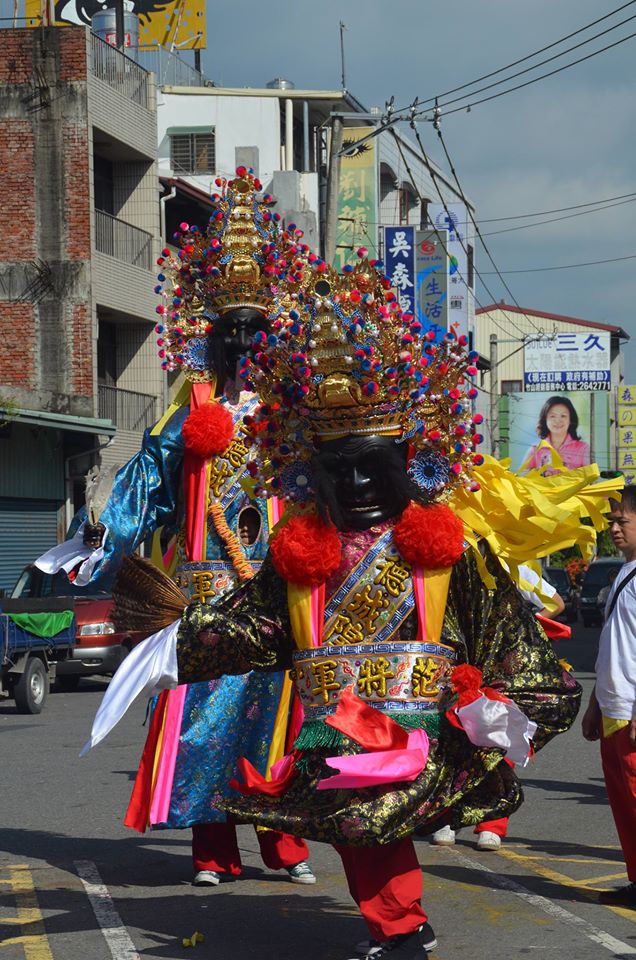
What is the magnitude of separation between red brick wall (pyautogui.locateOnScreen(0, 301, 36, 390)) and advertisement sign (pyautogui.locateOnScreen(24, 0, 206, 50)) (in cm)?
640

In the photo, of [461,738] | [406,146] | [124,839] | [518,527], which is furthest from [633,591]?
[406,146]

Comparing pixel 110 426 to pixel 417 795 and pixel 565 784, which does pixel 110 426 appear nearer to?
pixel 565 784

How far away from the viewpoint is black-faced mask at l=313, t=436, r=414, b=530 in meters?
4.89

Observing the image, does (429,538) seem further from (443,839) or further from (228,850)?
(443,839)

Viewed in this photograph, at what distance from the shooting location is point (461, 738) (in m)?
4.76

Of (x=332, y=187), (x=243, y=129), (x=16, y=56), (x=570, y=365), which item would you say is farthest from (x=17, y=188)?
(x=570, y=365)

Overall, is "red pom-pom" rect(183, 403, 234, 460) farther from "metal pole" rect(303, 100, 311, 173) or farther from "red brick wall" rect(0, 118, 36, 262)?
"metal pole" rect(303, 100, 311, 173)

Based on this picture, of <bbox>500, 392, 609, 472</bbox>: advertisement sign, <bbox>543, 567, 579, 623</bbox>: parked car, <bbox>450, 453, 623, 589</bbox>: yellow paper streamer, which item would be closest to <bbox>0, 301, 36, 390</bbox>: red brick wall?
<bbox>543, 567, 579, 623</bbox>: parked car

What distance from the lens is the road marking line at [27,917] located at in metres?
5.46

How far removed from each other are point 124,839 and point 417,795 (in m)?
3.70

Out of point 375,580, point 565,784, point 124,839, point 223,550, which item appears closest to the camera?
point 375,580

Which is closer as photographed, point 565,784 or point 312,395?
point 312,395

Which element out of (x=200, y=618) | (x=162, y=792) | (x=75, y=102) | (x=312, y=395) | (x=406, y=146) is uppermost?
(x=406, y=146)

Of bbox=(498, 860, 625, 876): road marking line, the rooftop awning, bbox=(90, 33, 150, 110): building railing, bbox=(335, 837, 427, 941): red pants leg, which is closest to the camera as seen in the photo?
bbox=(335, 837, 427, 941): red pants leg
